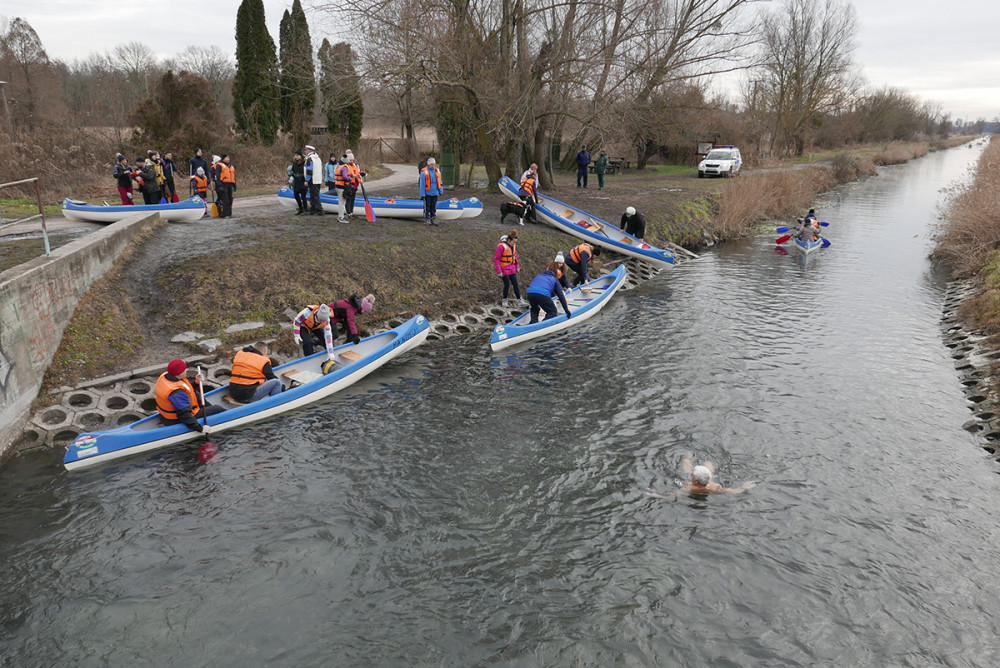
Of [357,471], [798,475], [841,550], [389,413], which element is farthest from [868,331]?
[357,471]

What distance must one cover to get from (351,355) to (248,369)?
97.7 inches

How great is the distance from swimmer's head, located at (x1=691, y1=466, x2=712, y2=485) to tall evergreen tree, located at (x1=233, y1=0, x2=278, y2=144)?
2848 centimetres

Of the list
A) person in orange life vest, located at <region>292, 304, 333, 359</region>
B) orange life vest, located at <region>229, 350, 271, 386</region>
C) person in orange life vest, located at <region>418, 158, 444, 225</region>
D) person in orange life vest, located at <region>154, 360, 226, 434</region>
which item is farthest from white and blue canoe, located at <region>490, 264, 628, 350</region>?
person in orange life vest, located at <region>154, 360, 226, 434</region>

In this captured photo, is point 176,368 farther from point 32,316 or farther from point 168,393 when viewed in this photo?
point 32,316

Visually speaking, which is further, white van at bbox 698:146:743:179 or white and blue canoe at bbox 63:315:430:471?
white van at bbox 698:146:743:179

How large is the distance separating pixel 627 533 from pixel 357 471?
3.95 meters

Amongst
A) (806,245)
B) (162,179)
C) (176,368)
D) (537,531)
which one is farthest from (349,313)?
(806,245)

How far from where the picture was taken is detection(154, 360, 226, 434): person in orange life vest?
9438mm

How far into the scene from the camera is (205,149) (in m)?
27.9

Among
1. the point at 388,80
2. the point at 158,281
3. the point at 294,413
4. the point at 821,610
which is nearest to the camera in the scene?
the point at 821,610

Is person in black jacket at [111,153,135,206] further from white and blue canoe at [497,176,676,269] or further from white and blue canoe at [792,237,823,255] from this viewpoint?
white and blue canoe at [792,237,823,255]

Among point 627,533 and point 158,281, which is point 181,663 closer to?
point 627,533

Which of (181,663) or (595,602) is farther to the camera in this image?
(595,602)

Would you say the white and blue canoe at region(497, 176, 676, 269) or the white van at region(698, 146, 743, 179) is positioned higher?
the white van at region(698, 146, 743, 179)
